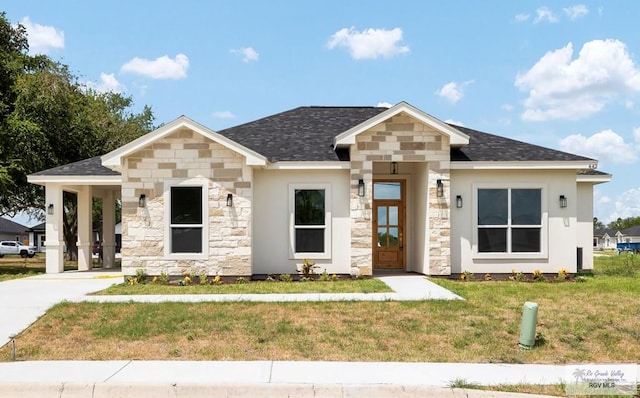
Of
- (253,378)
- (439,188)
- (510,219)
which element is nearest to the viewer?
(253,378)

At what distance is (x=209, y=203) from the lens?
14.3 m

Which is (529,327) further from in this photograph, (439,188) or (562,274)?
(562,274)

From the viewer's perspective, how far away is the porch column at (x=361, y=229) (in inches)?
578

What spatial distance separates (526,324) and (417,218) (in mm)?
8447

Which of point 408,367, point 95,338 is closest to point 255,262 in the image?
point 95,338

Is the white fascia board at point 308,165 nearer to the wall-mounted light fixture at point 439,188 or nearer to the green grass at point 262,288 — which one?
the wall-mounted light fixture at point 439,188

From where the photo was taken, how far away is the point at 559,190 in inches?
607

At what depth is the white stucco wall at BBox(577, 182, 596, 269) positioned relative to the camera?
1881cm

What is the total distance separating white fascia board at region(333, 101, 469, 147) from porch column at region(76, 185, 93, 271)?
32.7ft

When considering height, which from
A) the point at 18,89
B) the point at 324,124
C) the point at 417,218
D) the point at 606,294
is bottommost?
the point at 606,294

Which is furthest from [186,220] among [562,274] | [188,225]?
[562,274]

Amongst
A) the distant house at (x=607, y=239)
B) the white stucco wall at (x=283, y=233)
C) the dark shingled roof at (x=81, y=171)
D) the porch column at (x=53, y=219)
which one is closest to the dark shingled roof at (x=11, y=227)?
the porch column at (x=53, y=219)

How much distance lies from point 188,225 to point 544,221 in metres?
10.0

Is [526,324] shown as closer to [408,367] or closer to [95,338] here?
[408,367]
